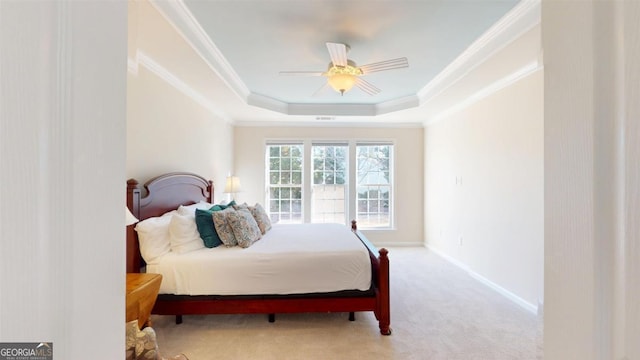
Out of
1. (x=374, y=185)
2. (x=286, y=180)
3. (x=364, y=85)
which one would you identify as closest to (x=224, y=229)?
(x=364, y=85)

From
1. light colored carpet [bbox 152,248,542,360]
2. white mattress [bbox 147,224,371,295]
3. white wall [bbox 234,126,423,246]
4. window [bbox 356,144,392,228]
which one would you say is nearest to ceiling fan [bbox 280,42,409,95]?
white mattress [bbox 147,224,371,295]

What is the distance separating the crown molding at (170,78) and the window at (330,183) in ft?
5.34

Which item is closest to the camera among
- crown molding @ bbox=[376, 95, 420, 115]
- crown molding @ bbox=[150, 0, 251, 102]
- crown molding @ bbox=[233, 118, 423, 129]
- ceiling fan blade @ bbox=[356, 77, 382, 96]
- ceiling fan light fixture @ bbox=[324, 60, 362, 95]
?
crown molding @ bbox=[150, 0, 251, 102]

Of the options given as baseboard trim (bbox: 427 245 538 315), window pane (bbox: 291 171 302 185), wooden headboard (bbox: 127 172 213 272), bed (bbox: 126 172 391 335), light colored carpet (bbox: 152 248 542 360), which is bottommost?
light colored carpet (bbox: 152 248 542 360)

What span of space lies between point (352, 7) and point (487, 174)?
2720mm

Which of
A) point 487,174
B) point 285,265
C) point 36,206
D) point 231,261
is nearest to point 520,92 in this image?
point 487,174

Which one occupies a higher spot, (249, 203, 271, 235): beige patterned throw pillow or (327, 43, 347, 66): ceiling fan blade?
(327, 43, 347, 66): ceiling fan blade

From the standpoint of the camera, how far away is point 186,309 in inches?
97.1

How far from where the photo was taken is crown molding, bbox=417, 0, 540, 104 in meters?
2.08

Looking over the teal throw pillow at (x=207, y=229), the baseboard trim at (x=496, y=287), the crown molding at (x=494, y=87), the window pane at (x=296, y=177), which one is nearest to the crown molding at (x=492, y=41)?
the crown molding at (x=494, y=87)

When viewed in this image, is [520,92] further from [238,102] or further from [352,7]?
[238,102]

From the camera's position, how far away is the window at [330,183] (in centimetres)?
570

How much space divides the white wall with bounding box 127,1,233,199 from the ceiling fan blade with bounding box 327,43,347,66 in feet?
4.08

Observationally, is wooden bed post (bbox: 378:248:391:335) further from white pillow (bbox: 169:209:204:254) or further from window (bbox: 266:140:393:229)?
window (bbox: 266:140:393:229)
